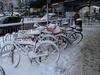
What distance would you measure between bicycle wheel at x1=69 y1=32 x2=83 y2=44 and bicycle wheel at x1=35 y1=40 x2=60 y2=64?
3684 mm

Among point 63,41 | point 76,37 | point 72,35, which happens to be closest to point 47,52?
point 63,41

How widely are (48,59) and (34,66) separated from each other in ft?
2.26

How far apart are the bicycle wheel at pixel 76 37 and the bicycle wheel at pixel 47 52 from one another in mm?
3684

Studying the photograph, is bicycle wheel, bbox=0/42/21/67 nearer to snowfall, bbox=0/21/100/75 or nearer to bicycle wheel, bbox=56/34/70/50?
snowfall, bbox=0/21/100/75

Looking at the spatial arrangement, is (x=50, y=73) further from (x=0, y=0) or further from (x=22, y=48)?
(x=0, y=0)

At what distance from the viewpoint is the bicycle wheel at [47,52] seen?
21.7ft

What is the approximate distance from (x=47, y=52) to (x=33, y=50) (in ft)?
1.31

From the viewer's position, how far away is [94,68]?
672 cm

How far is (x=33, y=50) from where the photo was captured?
6.61 metres

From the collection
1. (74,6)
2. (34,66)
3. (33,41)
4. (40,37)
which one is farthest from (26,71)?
(74,6)

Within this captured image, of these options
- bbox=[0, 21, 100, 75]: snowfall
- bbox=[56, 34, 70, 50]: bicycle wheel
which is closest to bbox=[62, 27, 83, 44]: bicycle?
bbox=[56, 34, 70, 50]: bicycle wheel

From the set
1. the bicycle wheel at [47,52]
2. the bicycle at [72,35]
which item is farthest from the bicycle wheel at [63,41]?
the bicycle wheel at [47,52]

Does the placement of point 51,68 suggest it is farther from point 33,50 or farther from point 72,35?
point 72,35

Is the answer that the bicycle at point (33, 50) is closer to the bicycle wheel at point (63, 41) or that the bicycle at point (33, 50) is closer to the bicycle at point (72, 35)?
the bicycle wheel at point (63, 41)
